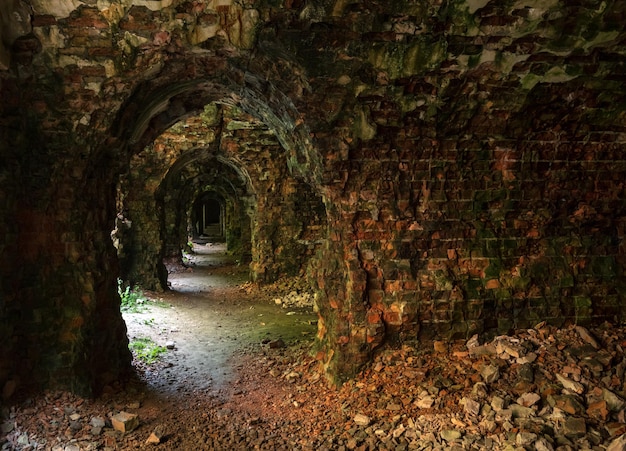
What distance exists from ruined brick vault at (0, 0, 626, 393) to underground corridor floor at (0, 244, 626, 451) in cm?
26

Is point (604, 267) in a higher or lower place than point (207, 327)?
higher

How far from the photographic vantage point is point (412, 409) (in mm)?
3697

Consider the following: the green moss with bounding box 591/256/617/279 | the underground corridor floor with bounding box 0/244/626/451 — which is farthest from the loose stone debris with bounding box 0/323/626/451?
the green moss with bounding box 591/256/617/279

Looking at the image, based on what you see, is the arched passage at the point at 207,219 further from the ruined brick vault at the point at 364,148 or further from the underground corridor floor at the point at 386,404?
the ruined brick vault at the point at 364,148

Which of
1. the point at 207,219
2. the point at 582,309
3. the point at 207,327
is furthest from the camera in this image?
the point at 207,219

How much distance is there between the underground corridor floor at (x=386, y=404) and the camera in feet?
10.7

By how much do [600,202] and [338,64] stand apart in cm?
308

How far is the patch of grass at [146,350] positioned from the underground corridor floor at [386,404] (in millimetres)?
286

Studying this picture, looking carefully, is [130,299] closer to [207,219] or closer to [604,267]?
[604,267]

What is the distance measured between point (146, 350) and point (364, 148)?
4020 millimetres

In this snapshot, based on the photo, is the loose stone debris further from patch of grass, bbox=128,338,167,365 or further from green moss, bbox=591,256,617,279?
patch of grass, bbox=128,338,167,365

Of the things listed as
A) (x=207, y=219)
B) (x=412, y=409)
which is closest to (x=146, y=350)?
(x=412, y=409)

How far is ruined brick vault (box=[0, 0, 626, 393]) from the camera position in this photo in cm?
358

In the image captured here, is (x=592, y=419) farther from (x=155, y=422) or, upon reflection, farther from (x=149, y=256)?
(x=149, y=256)
